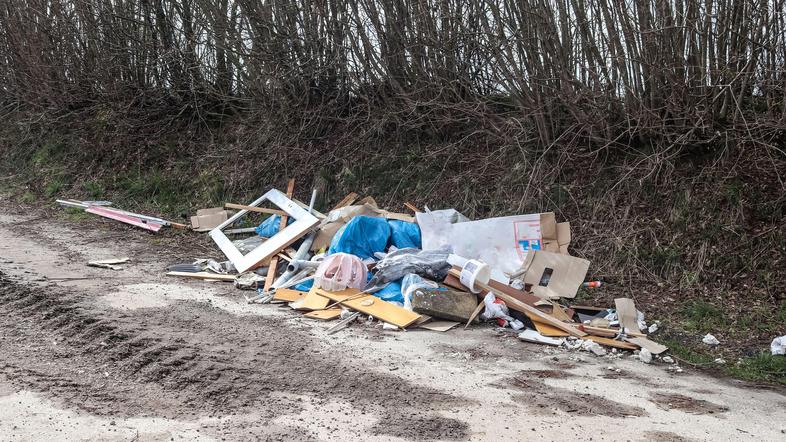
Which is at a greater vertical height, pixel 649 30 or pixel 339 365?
pixel 649 30

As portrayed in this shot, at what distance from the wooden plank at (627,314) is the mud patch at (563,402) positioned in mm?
1808

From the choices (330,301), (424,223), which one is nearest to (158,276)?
(330,301)

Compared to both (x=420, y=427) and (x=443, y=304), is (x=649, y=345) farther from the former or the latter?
(x=420, y=427)

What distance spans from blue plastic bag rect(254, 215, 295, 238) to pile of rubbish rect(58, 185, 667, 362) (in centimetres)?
2

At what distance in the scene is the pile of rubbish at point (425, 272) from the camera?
656 centimetres

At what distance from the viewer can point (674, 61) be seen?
782cm

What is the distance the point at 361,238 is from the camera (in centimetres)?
837

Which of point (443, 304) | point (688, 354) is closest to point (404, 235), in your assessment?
point (443, 304)

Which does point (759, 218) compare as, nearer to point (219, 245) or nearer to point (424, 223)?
point (424, 223)

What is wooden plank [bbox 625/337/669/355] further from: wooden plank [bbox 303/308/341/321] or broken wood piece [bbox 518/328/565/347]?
wooden plank [bbox 303/308/341/321]

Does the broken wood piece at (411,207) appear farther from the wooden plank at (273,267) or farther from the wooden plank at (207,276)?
the wooden plank at (207,276)

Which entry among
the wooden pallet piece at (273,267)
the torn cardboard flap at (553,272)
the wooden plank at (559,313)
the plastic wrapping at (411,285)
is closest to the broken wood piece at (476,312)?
the plastic wrapping at (411,285)

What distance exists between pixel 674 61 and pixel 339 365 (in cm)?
512

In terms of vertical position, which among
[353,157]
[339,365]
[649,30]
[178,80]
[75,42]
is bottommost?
[339,365]
